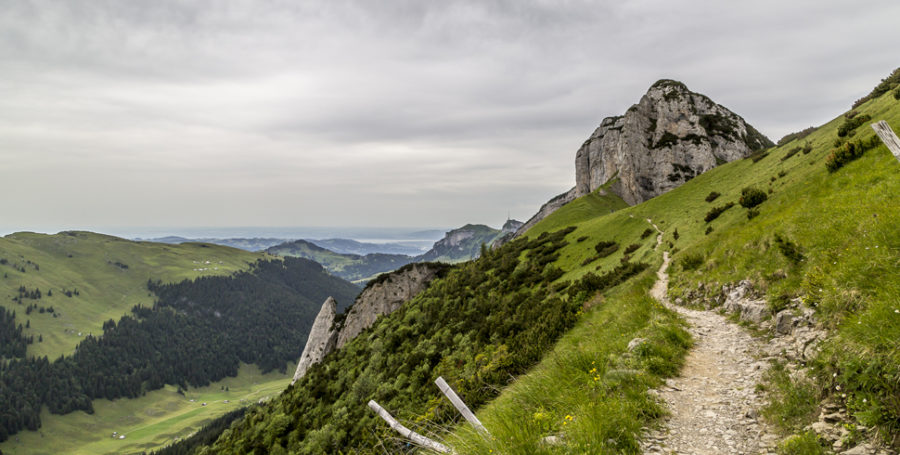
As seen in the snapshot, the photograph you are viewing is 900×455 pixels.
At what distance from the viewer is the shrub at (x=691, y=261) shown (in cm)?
2065

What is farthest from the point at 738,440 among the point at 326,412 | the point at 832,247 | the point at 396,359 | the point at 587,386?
the point at 326,412

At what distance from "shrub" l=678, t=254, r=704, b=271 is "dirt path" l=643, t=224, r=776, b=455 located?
1005 cm

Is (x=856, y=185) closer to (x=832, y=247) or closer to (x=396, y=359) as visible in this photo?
(x=832, y=247)

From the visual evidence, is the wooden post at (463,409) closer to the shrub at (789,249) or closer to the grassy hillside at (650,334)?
the grassy hillside at (650,334)

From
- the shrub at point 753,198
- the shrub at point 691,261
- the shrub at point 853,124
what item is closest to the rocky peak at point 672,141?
the shrub at point 853,124

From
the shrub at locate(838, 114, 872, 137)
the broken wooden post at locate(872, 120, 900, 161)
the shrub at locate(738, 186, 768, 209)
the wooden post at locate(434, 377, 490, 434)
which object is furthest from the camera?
the shrub at locate(738, 186, 768, 209)

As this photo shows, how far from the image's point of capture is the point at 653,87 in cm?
10706

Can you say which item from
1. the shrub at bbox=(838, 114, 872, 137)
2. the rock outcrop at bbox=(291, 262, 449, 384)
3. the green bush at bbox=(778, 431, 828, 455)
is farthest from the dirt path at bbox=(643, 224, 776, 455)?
the rock outcrop at bbox=(291, 262, 449, 384)

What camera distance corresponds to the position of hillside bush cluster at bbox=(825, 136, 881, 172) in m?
17.0

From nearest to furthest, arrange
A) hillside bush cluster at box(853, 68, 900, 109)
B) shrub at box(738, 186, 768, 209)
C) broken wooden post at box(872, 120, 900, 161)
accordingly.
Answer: broken wooden post at box(872, 120, 900, 161), shrub at box(738, 186, 768, 209), hillside bush cluster at box(853, 68, 900, 109)

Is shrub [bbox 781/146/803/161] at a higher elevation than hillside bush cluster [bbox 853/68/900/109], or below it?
below

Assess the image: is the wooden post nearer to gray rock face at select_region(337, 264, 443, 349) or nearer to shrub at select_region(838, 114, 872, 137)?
shrub at select_region(838, 114, 872, 137)

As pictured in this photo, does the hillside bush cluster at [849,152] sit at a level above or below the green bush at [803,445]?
above

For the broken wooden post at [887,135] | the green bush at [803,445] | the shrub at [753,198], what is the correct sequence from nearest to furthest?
the green bush at [803,445] → the broken wooden post at [887,135] → the shrub at [753,198]
